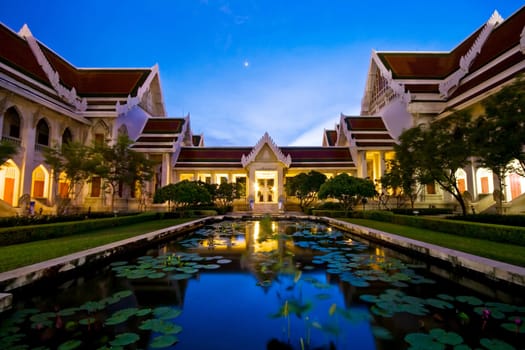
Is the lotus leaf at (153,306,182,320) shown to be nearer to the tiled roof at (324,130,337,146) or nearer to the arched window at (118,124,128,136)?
the arched window at (118,124,128,136)

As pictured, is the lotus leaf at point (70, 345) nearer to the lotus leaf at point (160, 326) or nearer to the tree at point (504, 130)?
the lotus leaf at point (160, 326)

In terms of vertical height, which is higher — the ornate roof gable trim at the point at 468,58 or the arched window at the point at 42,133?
the ornate roof gable trim at the point at 468,58

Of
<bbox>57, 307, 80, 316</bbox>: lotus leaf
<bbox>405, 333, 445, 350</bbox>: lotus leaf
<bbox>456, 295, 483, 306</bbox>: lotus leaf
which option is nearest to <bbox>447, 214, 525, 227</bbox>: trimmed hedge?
<bbox>456, 295, 483, 306</bbox>: lotus leaf

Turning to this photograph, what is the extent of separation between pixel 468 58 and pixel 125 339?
2838cm

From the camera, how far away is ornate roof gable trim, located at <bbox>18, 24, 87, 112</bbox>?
66.5 ft

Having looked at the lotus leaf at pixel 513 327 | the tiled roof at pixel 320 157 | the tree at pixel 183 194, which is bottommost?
the lotus leaf at pixel 513 327

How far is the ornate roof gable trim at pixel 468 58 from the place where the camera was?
2147 cm

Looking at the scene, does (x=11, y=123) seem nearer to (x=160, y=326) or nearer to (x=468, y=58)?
(x=160, y=326)

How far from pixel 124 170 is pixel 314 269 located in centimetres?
1546

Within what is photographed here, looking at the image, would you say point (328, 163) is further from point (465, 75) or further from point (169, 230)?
point (169, 230)

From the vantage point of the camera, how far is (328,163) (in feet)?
81.1

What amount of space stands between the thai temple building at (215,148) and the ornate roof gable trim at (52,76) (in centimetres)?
8

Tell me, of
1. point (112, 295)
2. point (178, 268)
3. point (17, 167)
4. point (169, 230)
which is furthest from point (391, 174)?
point (17, 167)

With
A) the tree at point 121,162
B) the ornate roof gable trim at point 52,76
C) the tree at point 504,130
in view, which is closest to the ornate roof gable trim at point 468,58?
the tree at point 504,130
